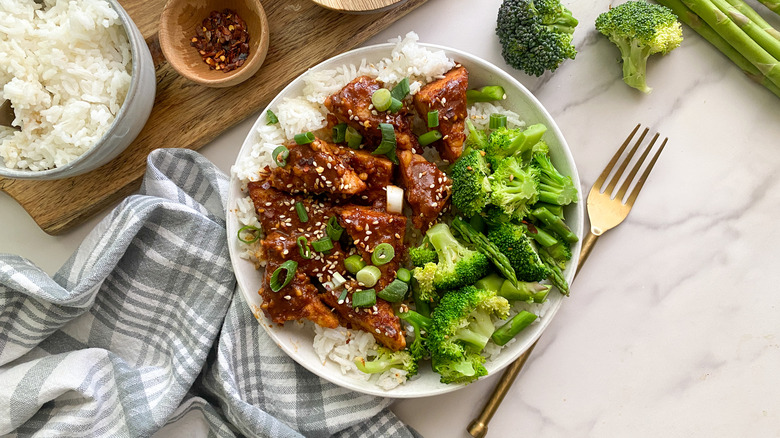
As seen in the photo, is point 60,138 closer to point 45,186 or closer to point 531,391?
point 45,186

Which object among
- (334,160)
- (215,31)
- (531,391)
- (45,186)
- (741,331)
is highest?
(215,31)

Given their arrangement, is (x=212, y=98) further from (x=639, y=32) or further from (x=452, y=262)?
(x=639, y=32)

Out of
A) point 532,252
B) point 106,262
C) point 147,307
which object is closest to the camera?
point 532,252

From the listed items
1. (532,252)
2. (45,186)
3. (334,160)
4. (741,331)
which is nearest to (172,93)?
(45,186)

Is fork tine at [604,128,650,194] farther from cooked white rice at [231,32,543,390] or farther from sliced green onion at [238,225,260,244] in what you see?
sliced green onion at [238,225,260,244]

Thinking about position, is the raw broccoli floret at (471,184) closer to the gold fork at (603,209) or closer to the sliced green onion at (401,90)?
the sliced green onion at (401,90)

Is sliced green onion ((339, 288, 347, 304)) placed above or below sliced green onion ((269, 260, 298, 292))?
below

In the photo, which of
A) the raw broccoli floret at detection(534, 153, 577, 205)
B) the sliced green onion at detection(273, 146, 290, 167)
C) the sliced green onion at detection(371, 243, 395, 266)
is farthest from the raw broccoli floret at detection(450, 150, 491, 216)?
the sliced green onion at detection(273, 146, 290, 167)

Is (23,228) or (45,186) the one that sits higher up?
(45,186)
